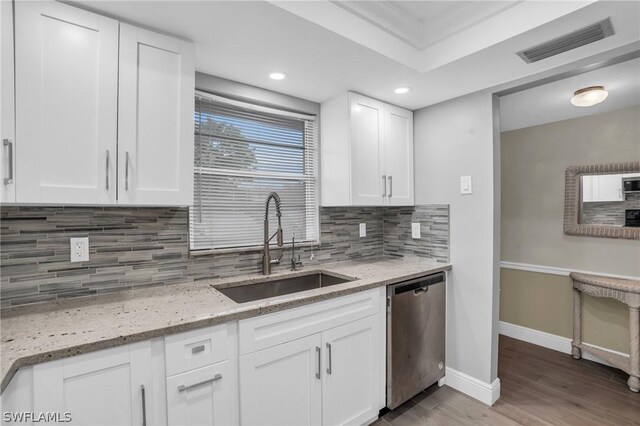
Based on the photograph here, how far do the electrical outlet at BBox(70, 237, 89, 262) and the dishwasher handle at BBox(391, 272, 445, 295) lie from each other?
1.76 m

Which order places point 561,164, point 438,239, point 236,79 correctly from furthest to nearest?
1. point 561,164
2. point 438,239
3. point 236,79

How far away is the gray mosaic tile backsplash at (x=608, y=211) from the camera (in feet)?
8.49

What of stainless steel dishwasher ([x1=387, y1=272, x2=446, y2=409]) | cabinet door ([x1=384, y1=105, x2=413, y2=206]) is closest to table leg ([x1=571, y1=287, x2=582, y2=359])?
stainless steel dishwasher ([x1=387, y1=272, x2=446, y2=409])

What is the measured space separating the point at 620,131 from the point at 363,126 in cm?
231

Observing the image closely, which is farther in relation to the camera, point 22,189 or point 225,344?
point 225,344

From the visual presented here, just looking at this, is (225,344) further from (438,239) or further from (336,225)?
(438,239)

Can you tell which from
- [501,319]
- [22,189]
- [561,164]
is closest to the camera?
[22,189]

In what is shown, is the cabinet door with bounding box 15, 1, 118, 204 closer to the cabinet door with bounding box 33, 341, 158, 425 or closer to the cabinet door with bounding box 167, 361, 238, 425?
the cabinet door with bounding box 33, 341, 158, 425

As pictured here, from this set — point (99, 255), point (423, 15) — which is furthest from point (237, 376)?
point (423, 15)

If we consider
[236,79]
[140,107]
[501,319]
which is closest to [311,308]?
[140,107]

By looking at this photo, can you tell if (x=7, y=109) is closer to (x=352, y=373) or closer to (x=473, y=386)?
(x=352, y=373)

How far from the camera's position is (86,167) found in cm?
129

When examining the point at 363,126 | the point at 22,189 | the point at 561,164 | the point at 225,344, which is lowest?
the point at 225,344

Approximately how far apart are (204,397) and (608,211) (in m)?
3.47
